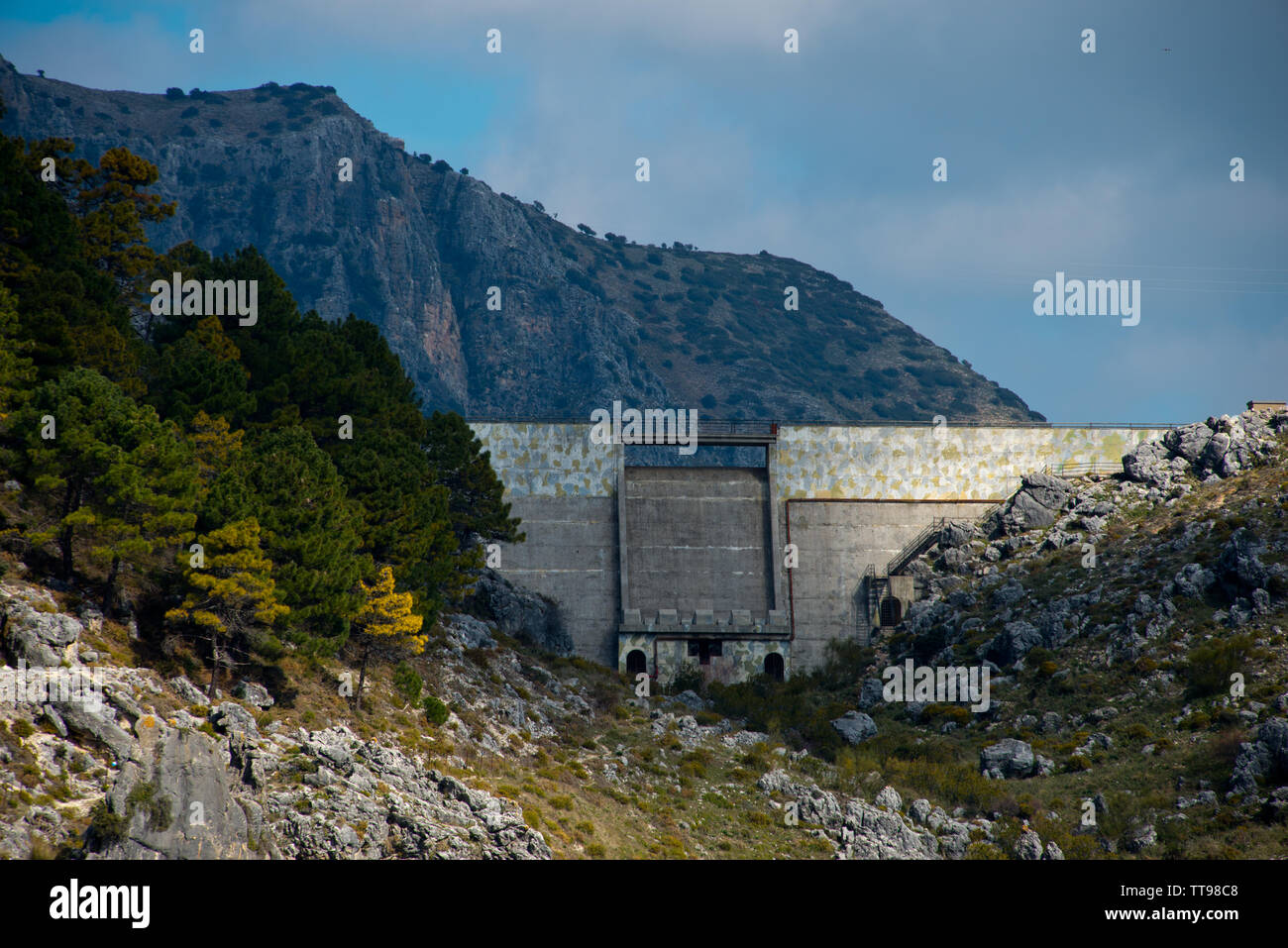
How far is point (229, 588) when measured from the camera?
46031mm

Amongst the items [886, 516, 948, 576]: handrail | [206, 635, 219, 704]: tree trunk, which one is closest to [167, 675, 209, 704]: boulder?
[206, 635, 219, 704]: tree trunk

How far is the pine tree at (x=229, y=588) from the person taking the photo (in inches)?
1816

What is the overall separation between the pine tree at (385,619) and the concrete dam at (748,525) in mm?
26287

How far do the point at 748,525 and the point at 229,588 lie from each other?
1869 inches

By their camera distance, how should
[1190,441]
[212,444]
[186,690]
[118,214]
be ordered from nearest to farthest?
[186,690] < [212,444] < [118,214] < [1190,441]

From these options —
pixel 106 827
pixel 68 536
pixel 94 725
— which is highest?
pixel 68 536

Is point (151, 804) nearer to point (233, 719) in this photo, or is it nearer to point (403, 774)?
point (233, 719)

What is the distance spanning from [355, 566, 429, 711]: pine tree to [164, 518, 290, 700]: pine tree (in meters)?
7.24

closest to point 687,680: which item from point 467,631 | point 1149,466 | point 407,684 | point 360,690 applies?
point 467,631

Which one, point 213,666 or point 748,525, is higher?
point 748,525

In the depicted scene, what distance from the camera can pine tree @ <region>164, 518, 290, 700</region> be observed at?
46125 millimetres

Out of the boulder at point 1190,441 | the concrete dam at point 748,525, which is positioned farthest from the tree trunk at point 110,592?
the boulder at point 1190,441

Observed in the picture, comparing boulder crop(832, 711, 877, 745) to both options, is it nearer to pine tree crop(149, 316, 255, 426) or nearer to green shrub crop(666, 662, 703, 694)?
green shrub crop(666, 662, 703, 694)
